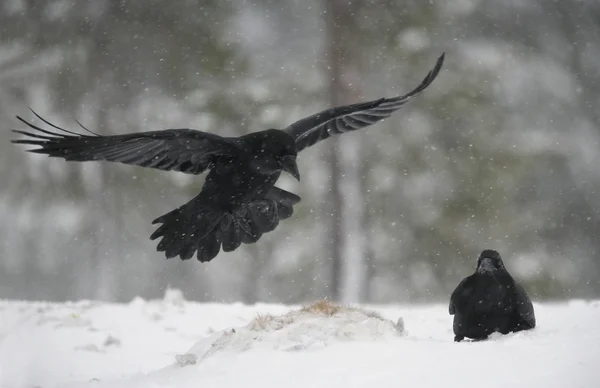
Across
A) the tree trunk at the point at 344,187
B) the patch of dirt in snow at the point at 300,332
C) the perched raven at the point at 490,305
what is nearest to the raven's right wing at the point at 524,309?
the perched raven at the point at 490,305

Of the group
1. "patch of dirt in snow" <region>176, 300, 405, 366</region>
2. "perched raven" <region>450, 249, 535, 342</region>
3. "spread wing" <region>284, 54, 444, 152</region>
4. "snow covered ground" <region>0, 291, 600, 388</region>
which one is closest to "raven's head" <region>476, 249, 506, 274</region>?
"perched raven" <region>450, 249, 535, 342</region>

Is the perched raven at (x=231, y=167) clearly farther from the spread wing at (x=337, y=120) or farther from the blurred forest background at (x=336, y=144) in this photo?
the blurred forest background at (x=336, y=144)

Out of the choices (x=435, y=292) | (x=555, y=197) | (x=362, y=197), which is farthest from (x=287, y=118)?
(x=555, y=197)

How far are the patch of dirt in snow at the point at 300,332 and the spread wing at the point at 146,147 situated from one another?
0.62m

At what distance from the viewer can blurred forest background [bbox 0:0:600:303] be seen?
16.9 feet

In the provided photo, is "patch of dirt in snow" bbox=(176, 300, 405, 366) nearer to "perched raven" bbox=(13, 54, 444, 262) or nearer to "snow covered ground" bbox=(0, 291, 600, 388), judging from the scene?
"snow covered ground" bbox=(0, 291, 600, 388)

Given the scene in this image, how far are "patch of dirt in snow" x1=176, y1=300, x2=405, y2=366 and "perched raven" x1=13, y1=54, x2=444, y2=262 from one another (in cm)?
35

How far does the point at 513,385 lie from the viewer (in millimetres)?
1899

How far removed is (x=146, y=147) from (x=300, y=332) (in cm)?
81

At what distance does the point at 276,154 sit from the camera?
8.04 ft

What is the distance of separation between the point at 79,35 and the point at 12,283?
198cm

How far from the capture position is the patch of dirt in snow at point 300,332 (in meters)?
2.25

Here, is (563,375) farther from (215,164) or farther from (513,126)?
(513,126)

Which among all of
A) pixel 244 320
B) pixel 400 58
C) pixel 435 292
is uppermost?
pixel 400 58
